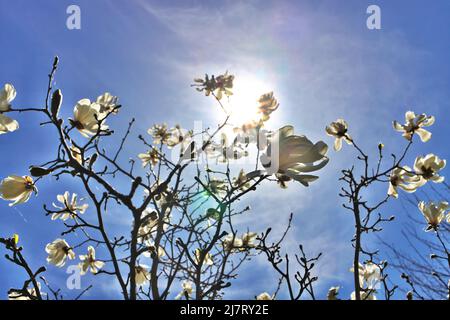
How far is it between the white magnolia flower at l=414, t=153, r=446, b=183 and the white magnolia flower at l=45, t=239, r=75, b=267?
2.70 m

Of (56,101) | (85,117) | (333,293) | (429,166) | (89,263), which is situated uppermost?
(429,166)

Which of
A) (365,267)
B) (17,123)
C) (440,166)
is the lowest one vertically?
(365,267)

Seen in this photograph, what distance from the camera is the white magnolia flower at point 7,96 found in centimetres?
192

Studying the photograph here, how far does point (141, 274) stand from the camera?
8.73 ft

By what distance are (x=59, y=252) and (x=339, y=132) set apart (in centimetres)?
245

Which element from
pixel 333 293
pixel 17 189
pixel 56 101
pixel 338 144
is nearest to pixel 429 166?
pixel 338 144

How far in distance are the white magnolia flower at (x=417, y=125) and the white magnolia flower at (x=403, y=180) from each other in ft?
2.07

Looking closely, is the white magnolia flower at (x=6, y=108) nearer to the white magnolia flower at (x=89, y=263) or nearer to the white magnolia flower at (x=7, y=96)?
the white magnolia flower at (x=7, y=96)

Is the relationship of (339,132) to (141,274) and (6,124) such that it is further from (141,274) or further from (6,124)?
(6,124)
